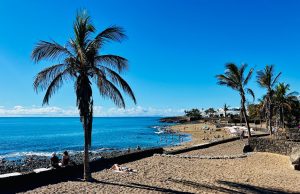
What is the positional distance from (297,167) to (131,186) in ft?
32.2

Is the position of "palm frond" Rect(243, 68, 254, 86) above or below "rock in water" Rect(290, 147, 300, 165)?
→ above

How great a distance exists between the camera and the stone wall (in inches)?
850

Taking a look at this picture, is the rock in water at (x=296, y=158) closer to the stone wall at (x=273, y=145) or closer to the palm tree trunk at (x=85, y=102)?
the stone wall at (x=273, y=145)

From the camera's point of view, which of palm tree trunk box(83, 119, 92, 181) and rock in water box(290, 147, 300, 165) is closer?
palm tree trunk box(83, 119, 92, 181)

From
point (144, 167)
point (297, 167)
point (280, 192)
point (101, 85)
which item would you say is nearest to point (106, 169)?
point (144, 167)

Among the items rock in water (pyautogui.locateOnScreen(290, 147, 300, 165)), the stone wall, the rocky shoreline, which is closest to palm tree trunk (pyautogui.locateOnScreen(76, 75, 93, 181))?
the rocky shoreline

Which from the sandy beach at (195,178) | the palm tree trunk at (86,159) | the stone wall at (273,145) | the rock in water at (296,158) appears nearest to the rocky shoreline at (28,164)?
the sandy beach at (195,178)

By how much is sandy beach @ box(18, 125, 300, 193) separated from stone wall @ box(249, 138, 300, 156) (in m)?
1.80

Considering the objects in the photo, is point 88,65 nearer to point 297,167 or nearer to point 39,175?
point 39,175

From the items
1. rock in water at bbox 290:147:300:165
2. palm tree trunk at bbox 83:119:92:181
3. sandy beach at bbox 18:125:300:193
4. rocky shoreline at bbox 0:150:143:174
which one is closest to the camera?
sandy beach at bbox 18:125:300:193

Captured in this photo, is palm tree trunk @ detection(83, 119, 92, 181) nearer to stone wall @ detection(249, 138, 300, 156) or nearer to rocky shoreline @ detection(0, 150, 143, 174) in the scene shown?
rocky shoreline @ detection(0, 150, 143, 174)

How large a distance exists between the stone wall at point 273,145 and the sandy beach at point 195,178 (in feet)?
5.91

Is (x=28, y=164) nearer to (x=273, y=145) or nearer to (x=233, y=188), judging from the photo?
(x=273, y=145)

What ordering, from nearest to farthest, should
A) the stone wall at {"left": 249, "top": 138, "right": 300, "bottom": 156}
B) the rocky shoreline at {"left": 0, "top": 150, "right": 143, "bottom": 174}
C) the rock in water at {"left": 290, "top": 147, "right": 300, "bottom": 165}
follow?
the rock in water at {"left": 290, "top": 147, "right": 300, "bottom": 165}
the stone wall at {"left": 249, "top": 138, "right": 300, "bottom": 156}
the rocky shoreline at {"left": 0, "top": 150, "right": 143, "bottom": 174}
